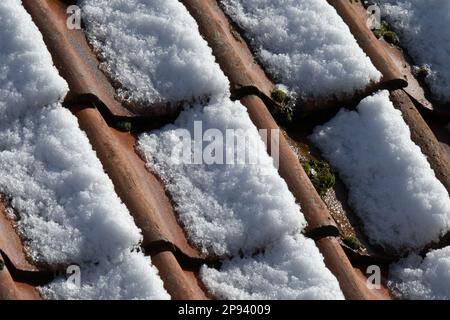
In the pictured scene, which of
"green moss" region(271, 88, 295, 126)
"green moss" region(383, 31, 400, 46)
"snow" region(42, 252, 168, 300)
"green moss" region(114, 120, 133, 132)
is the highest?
"green moss" region(383, 31, 400, 46)

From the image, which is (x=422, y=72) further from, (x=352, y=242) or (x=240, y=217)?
(x=240, y=217)

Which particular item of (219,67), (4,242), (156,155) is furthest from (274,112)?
(4,242)

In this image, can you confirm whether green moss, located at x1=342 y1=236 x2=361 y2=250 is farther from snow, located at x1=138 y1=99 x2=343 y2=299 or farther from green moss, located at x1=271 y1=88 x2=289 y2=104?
green moss, located at x1=271 y1=88 x2=289 y2=104

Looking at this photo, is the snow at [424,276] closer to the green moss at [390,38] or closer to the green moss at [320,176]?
the green moss at [320,176]

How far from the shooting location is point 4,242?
11.9 feet

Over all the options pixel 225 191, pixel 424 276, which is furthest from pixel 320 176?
pixel 424 276

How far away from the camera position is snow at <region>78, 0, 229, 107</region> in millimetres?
4277

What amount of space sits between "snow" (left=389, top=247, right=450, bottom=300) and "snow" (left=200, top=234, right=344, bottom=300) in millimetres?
433

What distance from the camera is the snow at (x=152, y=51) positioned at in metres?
4.28

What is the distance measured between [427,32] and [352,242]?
1663mm

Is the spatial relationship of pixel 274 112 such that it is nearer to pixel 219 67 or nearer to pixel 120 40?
pixel 219 67

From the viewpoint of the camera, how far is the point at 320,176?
4324 mm

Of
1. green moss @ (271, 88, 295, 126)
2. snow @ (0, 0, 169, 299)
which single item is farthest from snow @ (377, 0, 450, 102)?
snow @ (0, 0, 169, 299)
